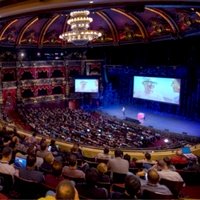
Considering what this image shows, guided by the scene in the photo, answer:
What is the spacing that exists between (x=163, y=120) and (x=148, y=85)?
4.06 m

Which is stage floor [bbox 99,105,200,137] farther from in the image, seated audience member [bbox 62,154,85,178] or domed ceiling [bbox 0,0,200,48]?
seated audience member [bbox 62,154,85,178]

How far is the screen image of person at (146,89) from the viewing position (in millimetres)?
24172

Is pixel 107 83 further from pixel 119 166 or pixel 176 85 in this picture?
pixel 119 166

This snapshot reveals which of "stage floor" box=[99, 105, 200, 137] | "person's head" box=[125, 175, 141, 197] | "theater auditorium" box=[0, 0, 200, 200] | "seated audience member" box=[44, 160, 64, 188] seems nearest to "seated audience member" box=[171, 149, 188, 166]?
"theater auditorium" box=[0, 0, 200, 200]

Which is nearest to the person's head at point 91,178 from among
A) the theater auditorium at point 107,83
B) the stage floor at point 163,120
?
the theater auditorium at point 107,83

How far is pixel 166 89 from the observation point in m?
23.2

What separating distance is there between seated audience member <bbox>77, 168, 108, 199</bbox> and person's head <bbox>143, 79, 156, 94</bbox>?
20.3 m

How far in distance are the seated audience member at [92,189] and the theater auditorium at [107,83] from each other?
1.44 metres

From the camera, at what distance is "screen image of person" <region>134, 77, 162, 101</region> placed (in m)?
24.2

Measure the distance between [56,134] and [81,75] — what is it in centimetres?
1410

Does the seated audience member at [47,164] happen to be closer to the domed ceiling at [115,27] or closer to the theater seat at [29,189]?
the theater seat at [29,189]

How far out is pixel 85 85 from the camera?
27.9 metres

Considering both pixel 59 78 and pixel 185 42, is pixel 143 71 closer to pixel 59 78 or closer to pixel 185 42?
pixel 185 42

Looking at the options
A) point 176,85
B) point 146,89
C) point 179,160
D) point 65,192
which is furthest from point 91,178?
point 146,89
